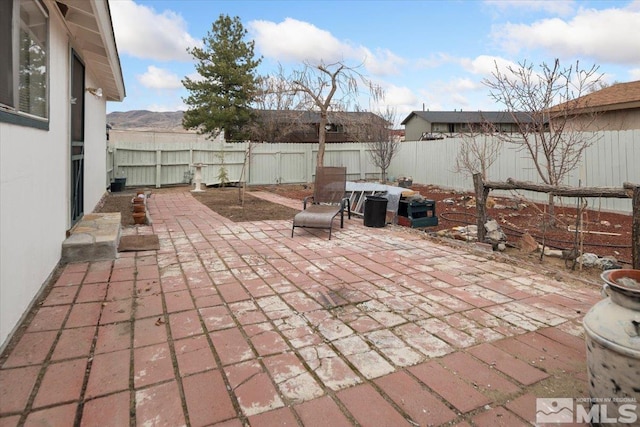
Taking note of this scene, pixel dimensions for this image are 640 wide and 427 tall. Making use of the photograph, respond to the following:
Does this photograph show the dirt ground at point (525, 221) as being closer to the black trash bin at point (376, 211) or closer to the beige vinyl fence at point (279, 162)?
the black trash bin at point (376, 211)

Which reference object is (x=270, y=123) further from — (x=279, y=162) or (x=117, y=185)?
(x=117, y=185)

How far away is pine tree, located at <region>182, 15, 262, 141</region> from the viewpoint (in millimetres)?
18953

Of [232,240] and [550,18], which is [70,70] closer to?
[232,240]

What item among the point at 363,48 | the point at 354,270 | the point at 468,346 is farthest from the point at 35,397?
the point at 363,48

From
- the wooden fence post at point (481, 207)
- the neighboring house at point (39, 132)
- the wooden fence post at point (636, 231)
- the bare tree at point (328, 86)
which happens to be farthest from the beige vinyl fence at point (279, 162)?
the wooden fence post at point (636, 231)

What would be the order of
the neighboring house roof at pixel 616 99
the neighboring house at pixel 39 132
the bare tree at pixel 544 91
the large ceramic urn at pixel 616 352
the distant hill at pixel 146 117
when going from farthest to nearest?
the distant hill at pixel 146 117
the neighboring house roof at pixel 616 99
the bare tree at pixel 544 91
the neighboring house at pixel 39 132
the large ceramic urn at pixel 616 352

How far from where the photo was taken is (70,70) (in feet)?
14.3

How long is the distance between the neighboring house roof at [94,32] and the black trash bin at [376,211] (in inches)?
167

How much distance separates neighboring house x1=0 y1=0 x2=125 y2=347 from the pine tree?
14378 mm

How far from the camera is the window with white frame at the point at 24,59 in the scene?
2.19 m

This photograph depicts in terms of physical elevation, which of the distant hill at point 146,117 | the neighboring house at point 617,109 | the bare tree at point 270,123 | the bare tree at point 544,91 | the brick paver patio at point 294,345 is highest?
the distant hill at point 146,117

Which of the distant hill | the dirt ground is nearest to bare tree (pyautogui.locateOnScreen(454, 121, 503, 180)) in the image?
the dirt ground

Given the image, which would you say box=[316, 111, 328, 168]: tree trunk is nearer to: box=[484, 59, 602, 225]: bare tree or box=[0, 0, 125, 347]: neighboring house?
box=[484, 59, 602, 225]: bare tree

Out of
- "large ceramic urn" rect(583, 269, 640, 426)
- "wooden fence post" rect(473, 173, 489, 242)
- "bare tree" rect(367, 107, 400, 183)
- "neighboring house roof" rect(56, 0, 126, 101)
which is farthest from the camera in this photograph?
"bare tree" rect(367, 107, 400, 183)
